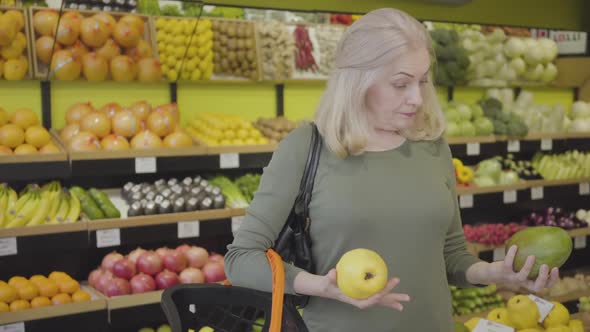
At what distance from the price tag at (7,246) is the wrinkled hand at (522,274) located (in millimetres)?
2365

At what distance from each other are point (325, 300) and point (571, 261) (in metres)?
4.61

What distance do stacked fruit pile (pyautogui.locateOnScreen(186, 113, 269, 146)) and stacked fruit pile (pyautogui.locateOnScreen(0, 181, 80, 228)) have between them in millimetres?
826

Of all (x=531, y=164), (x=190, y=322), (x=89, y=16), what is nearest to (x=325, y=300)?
(x=190, y=322)

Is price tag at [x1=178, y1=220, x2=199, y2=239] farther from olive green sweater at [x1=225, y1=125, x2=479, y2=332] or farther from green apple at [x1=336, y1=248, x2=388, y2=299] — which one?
green apple at [x1=336, y1=248, x2=388, y2=299]

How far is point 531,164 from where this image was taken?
17.3 feet

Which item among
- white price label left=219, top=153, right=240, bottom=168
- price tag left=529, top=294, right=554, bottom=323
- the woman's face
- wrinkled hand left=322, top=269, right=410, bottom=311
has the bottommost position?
price tag left=529, top=294, right=554, bottom=323

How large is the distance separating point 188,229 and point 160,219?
171mm

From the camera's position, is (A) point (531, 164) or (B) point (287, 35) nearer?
(B) point (287, 35)

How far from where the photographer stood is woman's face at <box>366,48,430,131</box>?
5.43 feet

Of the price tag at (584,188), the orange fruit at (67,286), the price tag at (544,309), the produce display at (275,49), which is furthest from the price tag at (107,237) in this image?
the price tag at (584,188)

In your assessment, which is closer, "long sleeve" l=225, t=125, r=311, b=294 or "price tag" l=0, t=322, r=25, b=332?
"long sleeve" l=225, t=125, r=311, b=294

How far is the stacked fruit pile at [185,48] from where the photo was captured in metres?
3.87

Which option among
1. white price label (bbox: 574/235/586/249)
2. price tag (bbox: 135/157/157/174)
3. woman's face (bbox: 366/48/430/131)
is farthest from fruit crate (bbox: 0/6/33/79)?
white price label (bbox: 574/235/586/249)

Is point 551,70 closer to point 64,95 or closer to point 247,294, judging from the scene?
point 64,95
